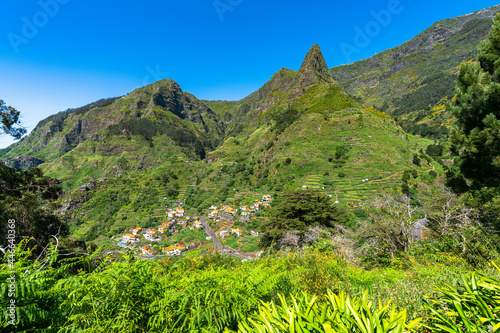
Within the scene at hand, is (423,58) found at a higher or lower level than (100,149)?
higher

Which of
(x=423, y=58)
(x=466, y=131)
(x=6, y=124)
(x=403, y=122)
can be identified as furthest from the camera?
(x=423, y=58)

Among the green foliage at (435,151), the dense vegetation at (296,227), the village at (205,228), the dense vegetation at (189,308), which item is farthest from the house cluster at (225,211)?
the green foliage at (435,151)

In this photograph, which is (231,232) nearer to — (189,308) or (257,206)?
(257,206)

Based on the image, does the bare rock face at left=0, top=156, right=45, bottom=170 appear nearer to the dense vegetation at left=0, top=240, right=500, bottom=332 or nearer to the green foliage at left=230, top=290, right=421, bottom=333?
the dense vegetation at left=0, top=240, right=500, bottom=332

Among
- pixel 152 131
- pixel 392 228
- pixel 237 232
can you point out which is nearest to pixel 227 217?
pixel 237 232

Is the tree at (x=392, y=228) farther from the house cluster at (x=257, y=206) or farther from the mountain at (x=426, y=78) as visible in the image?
the mountain at (x=426, y=78)

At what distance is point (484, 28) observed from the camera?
147 m

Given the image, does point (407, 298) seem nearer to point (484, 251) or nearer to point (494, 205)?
point (484, 251)

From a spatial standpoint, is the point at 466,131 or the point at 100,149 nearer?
the point at 466,131

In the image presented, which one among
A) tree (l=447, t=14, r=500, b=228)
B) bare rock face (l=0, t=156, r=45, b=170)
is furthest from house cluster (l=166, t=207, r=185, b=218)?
bare rock face (l=0, t=156, r=45, b=170)

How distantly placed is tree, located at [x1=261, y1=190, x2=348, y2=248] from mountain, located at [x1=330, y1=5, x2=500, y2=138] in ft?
306

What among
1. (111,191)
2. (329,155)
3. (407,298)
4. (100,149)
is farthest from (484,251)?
(100,149)

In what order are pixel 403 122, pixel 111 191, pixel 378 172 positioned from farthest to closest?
1. pixel 403 122
2. pixel 111 191
3. pixel 378 172

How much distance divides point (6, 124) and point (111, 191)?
73.2 metres
